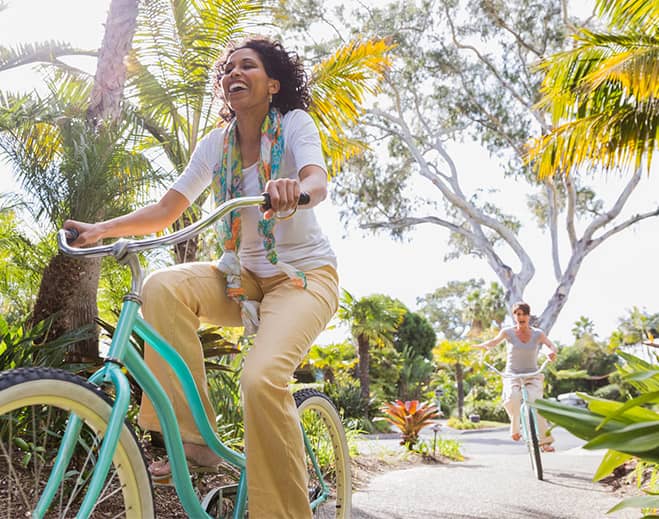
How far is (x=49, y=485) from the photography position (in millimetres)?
1525

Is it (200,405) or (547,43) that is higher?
(547,43)

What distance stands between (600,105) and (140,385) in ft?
28.5

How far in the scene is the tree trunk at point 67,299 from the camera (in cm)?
470

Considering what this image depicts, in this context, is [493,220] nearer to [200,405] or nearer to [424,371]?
[424,371]

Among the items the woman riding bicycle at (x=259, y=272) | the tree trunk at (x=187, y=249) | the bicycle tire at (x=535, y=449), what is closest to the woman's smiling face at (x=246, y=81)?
the woman riding bicycle at (x=259, y=272)

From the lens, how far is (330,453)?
3270 mm

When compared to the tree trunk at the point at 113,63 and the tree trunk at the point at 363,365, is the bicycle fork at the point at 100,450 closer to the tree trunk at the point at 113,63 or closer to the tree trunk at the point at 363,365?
the tree trunk at the point at 113,63

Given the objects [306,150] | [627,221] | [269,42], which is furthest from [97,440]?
[627,221]

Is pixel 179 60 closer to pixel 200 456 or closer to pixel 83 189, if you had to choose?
pixel 83 189

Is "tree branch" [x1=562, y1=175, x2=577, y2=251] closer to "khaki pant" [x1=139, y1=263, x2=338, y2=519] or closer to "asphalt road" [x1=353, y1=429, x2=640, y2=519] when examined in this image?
"asphalt road" [x1=353, y1=429, x2=640, y2=519]

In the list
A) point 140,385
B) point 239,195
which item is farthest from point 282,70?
point 140,385

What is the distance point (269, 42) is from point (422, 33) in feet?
68.4

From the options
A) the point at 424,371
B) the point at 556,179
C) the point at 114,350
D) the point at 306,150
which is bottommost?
the point at 424,371

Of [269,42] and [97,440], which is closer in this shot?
[97,440]
